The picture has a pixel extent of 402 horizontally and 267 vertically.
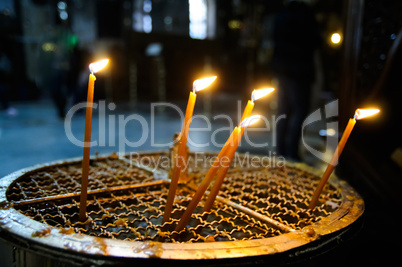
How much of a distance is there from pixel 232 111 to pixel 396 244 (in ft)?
27.2

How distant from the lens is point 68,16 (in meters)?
11.2

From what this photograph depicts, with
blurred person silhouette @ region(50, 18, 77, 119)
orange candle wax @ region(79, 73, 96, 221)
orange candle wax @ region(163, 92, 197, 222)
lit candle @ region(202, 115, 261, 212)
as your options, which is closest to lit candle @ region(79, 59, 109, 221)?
orange candle wax @ region(79, 73, 96, 221)

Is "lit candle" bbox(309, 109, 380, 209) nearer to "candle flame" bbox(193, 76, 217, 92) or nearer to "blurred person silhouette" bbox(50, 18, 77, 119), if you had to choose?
"candle flame" bbox(193, 76, 217, 92)

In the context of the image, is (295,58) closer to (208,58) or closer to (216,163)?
(216,163)

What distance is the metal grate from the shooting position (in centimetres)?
151

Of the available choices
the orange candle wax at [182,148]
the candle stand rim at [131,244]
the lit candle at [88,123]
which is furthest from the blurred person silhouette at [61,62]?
the orange candle wax at [182,148]

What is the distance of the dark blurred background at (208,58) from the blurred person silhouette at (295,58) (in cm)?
15

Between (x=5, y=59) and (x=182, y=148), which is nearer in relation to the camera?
(x=182, y=148)

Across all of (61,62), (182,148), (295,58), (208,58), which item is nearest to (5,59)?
(61,62)

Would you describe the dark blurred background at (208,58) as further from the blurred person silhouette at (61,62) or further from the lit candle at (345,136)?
the lit candle at (345,136)

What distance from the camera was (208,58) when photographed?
551 inches

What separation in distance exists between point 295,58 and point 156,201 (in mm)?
3479

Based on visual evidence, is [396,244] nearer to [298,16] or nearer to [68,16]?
[298,16]

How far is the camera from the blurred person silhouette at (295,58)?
455 centimetres
